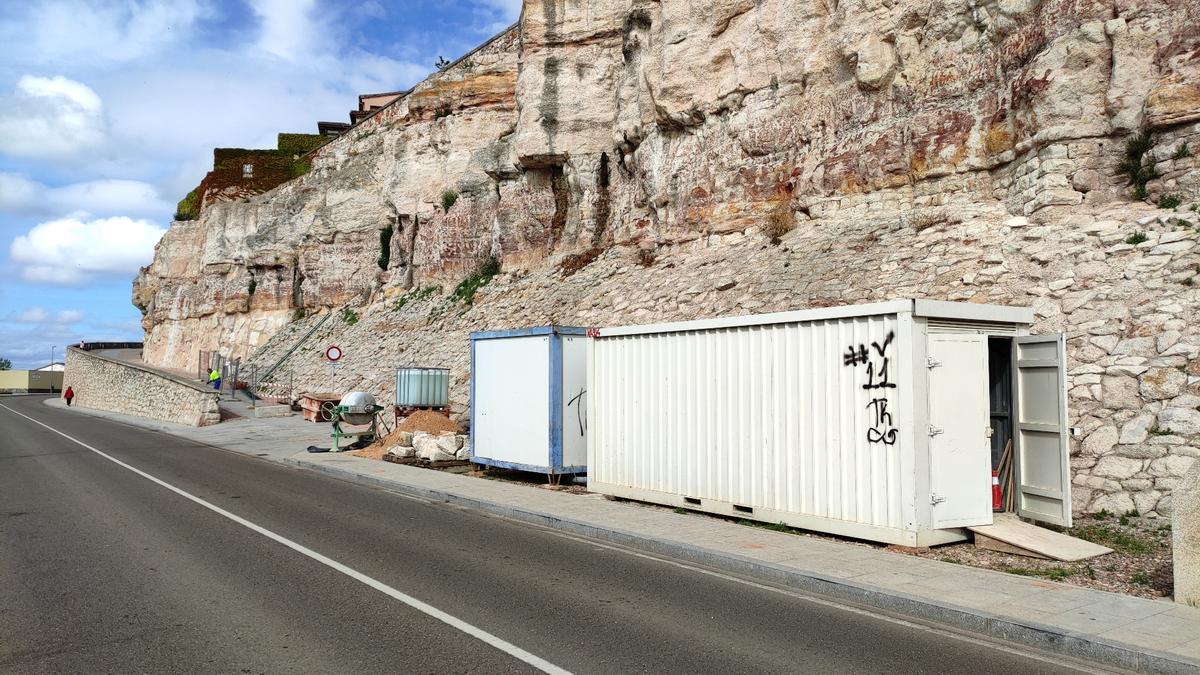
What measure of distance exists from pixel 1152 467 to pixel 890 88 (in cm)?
1214

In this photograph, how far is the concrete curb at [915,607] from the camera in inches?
211

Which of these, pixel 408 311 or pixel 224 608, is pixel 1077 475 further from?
pixel 408 311

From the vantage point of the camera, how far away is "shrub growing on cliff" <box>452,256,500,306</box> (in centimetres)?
3284

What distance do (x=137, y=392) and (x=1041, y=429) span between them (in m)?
40.7

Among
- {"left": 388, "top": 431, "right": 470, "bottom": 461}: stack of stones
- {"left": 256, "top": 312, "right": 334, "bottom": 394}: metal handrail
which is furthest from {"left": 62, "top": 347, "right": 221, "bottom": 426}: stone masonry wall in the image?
{"left": 388, "top": 431, "right": 470, "bottom": 461}: stack of stones

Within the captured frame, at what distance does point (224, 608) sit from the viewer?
6391 mm

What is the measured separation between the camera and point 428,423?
19453 millimetres

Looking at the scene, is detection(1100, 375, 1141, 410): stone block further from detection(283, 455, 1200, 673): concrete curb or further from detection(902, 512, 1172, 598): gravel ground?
detection(283, 455, 1200, 673): concrete curb

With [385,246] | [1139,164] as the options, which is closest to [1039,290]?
[1139,164]

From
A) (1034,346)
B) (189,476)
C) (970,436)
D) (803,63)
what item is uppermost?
(803,63)

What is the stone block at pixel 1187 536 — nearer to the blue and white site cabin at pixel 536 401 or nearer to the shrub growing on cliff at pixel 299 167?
the blue and white site cabin at pixel 536 401

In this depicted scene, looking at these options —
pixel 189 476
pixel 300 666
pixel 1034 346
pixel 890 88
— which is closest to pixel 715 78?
pixel 890 88

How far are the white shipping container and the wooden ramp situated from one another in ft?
0.81

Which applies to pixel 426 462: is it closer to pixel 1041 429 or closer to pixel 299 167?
pixel 1041 429
